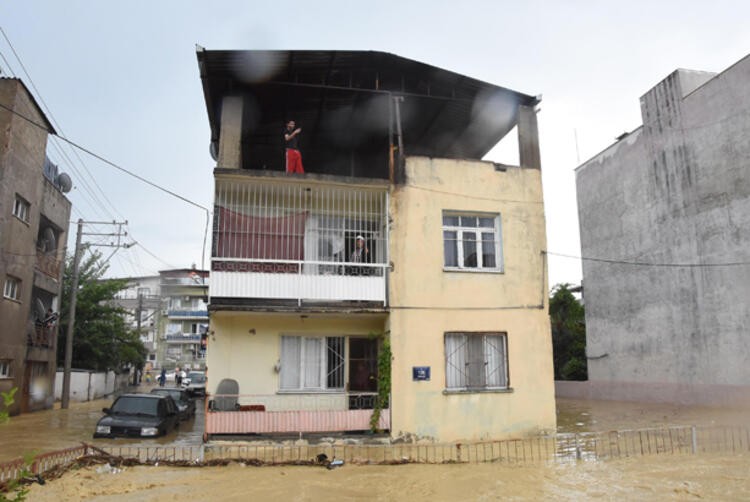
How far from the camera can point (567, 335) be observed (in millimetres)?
34875

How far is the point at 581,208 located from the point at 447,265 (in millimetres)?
18517

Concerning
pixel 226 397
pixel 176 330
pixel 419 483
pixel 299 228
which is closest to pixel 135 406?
pixel 226 397

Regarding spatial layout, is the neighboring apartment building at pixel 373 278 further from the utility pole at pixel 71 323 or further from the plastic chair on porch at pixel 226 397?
the utility pole at pixel 71 323

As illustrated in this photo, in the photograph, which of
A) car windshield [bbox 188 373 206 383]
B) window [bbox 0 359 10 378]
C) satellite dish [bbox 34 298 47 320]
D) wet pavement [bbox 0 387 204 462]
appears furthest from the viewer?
car windshield [bbox 188 373 206 383]

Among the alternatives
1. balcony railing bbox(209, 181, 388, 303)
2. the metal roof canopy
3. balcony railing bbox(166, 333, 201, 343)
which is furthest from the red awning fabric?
balcony railing bbox(166, 333, 201, 343)

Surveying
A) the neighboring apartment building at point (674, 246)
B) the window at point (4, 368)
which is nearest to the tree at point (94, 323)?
the window at point (4, 368)

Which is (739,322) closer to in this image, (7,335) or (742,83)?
(742,83)

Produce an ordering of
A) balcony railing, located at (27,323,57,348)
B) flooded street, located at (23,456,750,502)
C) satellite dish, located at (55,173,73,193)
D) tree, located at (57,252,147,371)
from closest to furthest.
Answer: flooded street, located at (23,456,750,502), balcony railing, located at (27,323,57,348), satellite dish, located at (55,173,73,193), tree, located at (57,252,147,371)

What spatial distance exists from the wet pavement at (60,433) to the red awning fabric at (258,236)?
4.81 metres

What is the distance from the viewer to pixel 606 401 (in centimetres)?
2753

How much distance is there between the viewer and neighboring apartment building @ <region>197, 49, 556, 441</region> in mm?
13430

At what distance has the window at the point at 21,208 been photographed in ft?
73.7

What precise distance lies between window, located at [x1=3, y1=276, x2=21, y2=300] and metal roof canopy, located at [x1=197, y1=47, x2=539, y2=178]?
10564 millimetres

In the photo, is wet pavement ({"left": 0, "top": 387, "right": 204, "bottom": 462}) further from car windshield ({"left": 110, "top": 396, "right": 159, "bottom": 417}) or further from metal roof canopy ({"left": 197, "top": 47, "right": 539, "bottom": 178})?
metal roof canopy ({"left": 197, "top": 47, "right": 539, "bottom": 178})
